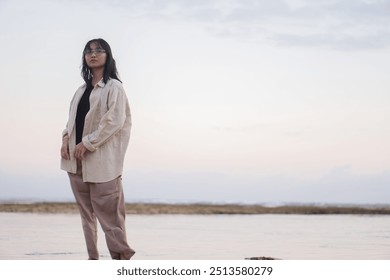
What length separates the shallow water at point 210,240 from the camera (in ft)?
21.9

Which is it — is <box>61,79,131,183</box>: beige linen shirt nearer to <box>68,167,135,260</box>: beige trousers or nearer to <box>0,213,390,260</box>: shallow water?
<box>68,167,135,260</box>: beige trousers

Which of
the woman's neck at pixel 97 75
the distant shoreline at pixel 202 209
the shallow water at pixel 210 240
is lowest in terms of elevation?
the distant shoreline at pixel 202 209

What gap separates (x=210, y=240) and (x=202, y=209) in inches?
275

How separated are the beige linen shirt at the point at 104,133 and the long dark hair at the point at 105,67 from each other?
7 centimetres

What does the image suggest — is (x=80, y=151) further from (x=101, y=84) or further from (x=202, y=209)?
(x=202, y=209)

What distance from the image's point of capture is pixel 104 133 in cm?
517

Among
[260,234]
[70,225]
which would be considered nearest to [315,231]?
[260,234]

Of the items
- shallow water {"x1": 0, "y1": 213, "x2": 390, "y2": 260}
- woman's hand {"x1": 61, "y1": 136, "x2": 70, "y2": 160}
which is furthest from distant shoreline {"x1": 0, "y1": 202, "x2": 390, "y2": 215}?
woman's hand {"x1": 61, "y1": 136, "x2": 70, "y2": 160}

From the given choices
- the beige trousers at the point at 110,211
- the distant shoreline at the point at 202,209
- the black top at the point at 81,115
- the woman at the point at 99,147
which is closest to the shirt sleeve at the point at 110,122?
the woman at the point at 99,147

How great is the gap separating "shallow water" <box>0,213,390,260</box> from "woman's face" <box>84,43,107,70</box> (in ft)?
5.24

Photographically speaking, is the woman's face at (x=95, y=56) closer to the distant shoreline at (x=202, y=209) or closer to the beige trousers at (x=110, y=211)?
the beige trousers at (x=110, y=211)

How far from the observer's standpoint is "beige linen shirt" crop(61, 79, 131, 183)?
204 inches

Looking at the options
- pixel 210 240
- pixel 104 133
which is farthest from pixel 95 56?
pixel 210 240

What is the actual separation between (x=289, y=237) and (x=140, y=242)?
1483 millimetres
